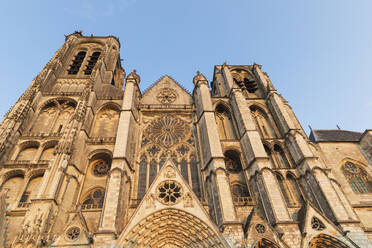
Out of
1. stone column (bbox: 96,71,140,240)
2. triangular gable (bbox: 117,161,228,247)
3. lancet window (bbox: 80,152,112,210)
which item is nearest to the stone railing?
triangular gable (bbox: 117,161,228,247)

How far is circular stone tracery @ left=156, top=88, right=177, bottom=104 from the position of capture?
56.6 ft

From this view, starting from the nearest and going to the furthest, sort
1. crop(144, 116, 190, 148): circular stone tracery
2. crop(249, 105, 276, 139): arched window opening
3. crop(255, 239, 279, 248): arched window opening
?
crop(255, 239, 279, 248): arched window opening < crop(144, 116, 190, 148): circular stone tracery < crop(249, 105, 276, 139): arched window opening

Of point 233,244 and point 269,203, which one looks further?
point 269,203

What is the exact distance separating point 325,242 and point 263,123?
862cm

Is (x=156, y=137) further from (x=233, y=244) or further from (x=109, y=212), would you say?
(x=233, y=244)

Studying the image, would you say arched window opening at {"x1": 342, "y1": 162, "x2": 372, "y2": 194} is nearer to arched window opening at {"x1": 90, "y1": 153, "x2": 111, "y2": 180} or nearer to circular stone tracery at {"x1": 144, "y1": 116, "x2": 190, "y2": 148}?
circular stone tracery at {"x1": 144, "y1": 116, "x2": 190, "y2": 148}

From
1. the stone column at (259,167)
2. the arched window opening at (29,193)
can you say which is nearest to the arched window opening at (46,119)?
the arched window opening at (29,193)

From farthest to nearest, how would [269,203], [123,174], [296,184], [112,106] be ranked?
[112,106] → [296,184] → [123,174] → [269,203]

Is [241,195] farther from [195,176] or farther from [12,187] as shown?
[12,187]

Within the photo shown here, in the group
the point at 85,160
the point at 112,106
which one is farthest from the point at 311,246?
the point at 112,106

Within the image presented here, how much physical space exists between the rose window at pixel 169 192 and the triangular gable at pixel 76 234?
128 inches

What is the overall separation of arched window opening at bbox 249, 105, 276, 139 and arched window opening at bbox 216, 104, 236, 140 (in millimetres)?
2071

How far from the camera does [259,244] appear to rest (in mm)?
8242

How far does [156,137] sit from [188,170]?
3304mm
